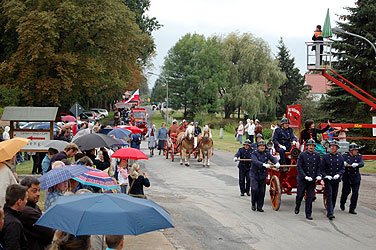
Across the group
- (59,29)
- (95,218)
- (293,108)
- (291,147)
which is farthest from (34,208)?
(59,29)

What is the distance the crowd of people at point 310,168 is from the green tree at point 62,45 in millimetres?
26291

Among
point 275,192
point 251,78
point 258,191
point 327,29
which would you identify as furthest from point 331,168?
point 251,78

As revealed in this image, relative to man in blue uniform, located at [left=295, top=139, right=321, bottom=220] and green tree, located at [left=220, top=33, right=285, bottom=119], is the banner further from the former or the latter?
green tree, located at [left=220, top=33, right=285, bottom=119]

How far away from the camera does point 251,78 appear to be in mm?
62188

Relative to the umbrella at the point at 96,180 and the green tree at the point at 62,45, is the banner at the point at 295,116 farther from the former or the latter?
the green tree at the point at 62,45

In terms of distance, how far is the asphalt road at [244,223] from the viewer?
910 centimetres

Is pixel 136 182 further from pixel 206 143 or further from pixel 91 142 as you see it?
pixel 206 143

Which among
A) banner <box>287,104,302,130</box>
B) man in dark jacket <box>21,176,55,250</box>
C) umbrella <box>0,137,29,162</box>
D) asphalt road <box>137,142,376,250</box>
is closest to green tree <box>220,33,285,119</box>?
banner <box>287,104,302,130</box>

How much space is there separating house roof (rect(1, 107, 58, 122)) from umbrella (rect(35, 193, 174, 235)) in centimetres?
1046

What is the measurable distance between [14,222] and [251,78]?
2307 inches

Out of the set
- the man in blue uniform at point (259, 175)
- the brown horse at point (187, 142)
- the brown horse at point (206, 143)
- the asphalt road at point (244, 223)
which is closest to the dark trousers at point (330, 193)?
the asphalt road at point (244, 223)

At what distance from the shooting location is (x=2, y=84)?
37.3m

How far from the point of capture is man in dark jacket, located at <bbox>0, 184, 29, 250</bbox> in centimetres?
493

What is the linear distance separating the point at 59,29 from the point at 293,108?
2657cm
